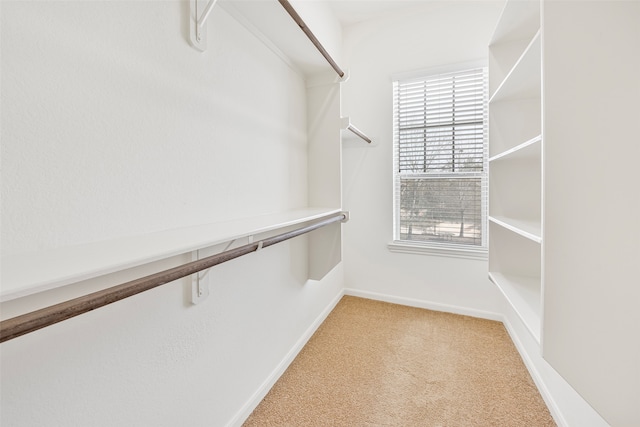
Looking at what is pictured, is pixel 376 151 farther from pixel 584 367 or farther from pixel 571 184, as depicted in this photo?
pixel 584 367

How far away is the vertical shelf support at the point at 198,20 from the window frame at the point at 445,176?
1912 mm

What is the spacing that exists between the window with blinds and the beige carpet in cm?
79

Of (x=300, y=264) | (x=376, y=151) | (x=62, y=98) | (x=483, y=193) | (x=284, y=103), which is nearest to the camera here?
(x=62, y=98)

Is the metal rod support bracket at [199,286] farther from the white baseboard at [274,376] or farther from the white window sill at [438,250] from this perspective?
the white window sill at [438,250]

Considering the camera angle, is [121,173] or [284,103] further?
[284,103]

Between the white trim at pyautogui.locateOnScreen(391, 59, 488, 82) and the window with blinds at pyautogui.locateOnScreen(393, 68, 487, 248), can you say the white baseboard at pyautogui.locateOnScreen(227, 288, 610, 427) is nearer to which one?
the window with blinds at pyautogui.locateOnScreen(393, 68, 487, 248)

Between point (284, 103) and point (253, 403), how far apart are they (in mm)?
1609

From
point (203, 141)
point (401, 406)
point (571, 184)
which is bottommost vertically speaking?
point (401, 406)

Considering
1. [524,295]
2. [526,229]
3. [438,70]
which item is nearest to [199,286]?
[526,229]

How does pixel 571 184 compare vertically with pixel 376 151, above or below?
below

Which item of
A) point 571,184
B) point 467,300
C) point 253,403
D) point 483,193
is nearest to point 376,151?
point 483,193

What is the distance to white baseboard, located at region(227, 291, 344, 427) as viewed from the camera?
51.7 inches

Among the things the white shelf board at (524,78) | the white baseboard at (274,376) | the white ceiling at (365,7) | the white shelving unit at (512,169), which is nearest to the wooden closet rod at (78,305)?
the white baseboard at (274,376)

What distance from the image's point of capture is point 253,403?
4.58 ft
